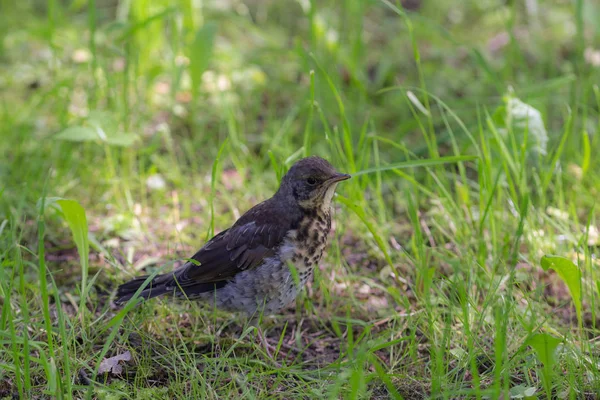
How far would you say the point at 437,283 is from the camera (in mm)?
3422

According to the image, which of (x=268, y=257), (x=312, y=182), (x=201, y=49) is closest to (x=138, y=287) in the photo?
(x=268, y=257)

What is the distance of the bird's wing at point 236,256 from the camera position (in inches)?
130

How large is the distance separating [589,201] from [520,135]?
629 millimetres

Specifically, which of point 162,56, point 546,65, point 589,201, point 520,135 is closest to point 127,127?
point 162,56

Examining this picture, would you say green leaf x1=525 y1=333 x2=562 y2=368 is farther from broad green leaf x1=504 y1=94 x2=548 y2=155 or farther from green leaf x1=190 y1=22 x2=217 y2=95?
green leaf x1=190 y1=22 x2=217 y2=95

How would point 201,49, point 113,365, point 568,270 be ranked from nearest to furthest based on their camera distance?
point 568,270, point 113,365, point 201,49

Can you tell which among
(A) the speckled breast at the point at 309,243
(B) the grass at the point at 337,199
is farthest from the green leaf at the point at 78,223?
(A) the speckled breast at the point at 309,243

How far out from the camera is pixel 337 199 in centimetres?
330

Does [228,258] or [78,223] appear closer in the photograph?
[78,223]

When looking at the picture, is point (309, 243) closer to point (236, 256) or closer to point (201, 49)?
point (236, 256)

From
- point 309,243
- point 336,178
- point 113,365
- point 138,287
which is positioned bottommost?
point 113,365

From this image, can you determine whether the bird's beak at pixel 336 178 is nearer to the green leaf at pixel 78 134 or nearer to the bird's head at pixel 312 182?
the bird's head at pixel 312 182

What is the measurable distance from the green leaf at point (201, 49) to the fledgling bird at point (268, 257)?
186 cm

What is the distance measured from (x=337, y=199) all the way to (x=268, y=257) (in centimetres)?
43
